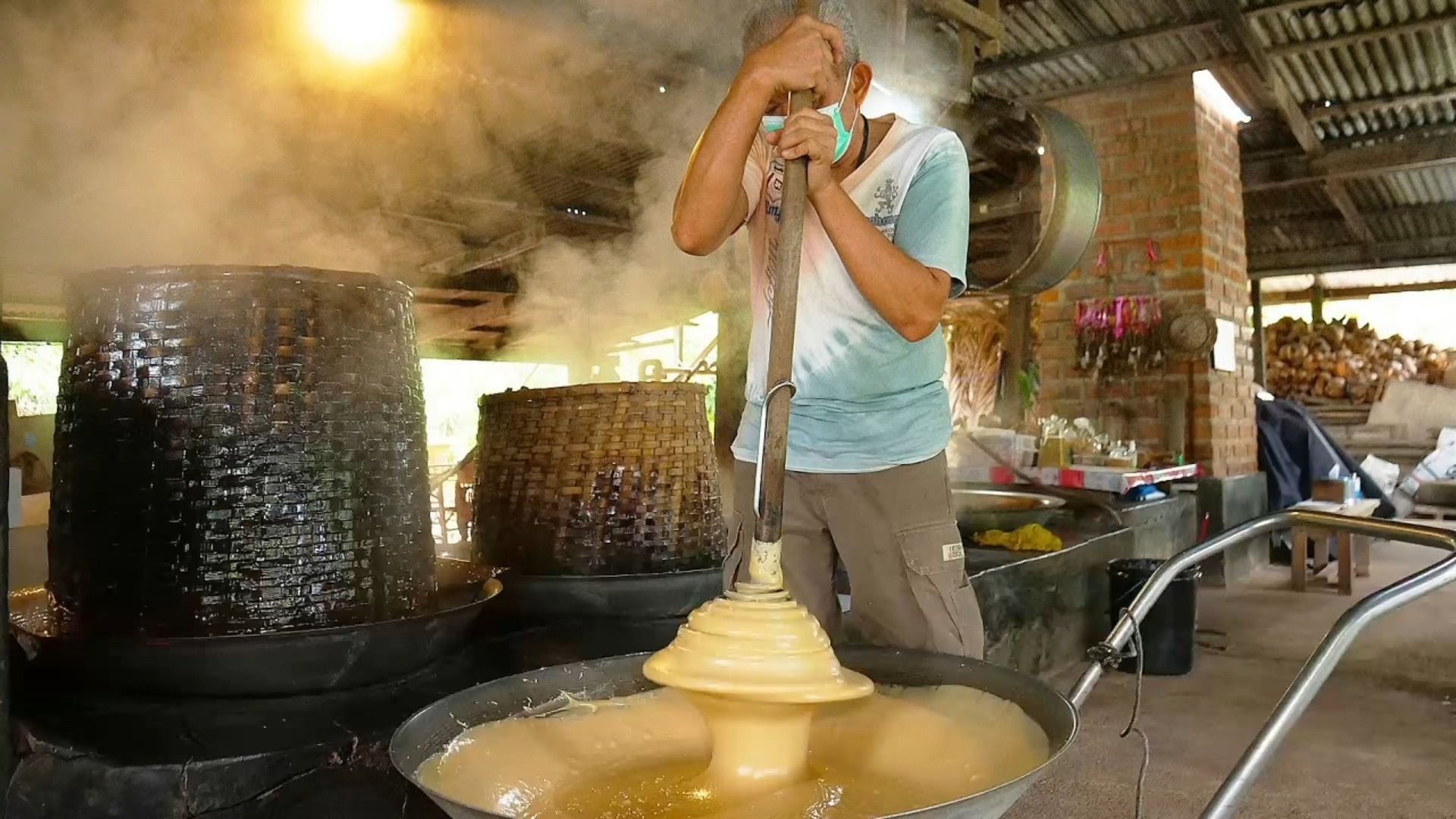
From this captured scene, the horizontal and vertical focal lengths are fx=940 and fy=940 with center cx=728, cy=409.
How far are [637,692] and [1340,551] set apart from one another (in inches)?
276

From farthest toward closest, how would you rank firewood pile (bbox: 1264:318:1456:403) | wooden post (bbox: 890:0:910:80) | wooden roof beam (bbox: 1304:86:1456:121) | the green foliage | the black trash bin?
firewood pile (bbox: 1264:318:1456:403)
wooden roof beam (bbox: 1304:86:1456:121)
the green foliage
the black trash bin
wooden post (bbox: 890:0:910:80)

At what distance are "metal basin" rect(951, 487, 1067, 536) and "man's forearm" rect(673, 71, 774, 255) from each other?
297 centimetres

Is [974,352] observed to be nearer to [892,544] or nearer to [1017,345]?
[1017,345]

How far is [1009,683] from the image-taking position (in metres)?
1.27

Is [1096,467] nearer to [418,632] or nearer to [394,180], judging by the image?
[394,180]

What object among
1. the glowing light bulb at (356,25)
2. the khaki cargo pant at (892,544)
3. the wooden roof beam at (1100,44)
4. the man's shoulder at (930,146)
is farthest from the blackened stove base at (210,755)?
the wooden roof beam at (1100,44)

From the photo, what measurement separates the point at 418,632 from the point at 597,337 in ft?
9.18

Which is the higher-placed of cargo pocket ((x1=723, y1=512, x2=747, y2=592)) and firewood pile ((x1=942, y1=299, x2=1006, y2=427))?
firewood pile ((x1=942, y1=299, x2=1006, y2=427))

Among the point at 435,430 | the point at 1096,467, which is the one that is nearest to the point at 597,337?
the point at 1096,467

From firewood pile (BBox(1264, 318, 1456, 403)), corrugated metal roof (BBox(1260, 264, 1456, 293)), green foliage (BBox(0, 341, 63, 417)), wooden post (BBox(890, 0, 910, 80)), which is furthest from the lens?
corrugated metal roof (BBox(1260, 264, 1456, 293))

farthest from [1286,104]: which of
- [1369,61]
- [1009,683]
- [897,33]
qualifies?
[1009,683]

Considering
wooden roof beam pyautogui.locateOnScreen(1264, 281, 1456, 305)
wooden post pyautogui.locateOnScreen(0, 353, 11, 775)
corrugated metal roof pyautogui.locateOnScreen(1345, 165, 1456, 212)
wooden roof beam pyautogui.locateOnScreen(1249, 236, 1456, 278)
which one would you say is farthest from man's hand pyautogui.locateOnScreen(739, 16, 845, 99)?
wooden roof beam pyautogui.locateOnScreen(1264, 281, 1456, 305)

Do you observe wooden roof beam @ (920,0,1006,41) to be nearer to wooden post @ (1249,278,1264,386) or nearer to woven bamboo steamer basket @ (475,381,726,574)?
woven bamboo steamer basket @ (475,381,726,574)

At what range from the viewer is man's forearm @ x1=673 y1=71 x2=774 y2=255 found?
149 cm
